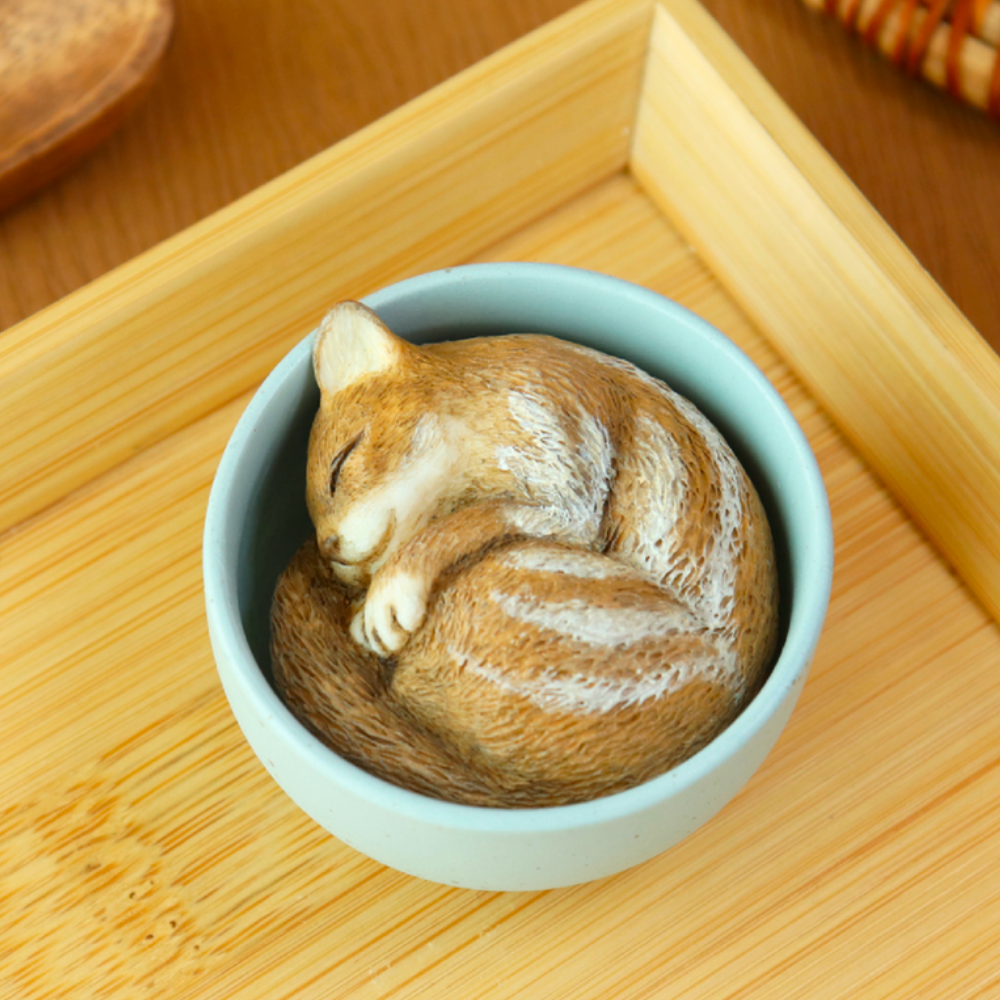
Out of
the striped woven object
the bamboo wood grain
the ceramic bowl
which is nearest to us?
the ceramic bowl

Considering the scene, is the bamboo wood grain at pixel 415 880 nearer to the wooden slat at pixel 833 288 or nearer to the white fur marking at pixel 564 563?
the wooden slat at pixel 833 288

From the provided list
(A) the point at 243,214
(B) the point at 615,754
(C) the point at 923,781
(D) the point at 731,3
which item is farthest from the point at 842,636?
(D) the point at 731,3

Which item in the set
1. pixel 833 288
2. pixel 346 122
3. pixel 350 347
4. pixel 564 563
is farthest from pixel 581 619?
pixel 346 122

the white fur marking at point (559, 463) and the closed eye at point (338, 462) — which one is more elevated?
the closed eye at point (338, 462)

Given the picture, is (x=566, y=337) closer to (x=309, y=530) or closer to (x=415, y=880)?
(x=309, y=530)

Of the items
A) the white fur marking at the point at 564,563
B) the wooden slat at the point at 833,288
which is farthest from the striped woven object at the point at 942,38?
the white fur marking at the point at 564,563

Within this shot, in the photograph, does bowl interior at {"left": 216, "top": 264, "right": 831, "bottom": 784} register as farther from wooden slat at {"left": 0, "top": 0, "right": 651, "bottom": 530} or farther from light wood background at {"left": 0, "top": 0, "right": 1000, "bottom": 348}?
light wood background at {"left": 0, "top": 0, "right": 1000, "bottom": 348}

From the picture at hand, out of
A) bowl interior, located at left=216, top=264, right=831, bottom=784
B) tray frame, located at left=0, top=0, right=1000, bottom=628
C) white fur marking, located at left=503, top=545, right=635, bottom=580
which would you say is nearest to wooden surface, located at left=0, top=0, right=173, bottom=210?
tray frame, located at left=0, top=0, right=1000, bottom=628

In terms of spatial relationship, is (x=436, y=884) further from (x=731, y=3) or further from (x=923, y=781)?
(x=731, y=3)
